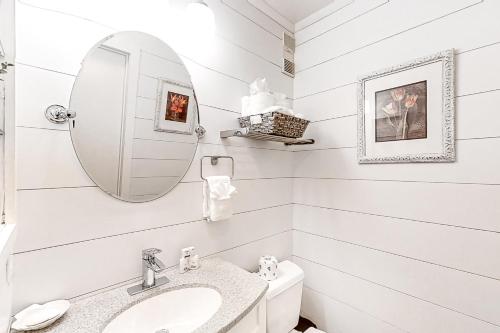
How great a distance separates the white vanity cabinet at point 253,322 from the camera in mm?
862

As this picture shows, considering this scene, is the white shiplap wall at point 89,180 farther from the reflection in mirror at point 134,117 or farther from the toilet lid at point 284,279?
the toilet lid at point 284,279

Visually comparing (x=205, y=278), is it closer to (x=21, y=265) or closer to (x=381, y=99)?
Answer: (x=21, y=265)

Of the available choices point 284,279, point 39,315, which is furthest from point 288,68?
point 39,315

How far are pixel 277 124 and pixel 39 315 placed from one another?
114 centimetres

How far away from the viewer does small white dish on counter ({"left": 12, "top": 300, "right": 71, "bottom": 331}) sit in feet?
2.33

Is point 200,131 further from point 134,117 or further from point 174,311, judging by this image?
point 174,311

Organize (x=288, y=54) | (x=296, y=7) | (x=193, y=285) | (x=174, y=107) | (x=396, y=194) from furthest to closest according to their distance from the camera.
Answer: (x=288, y=54)
(x=296, y=7)
(x=396, y=194)
(x=174, y=107)
(x=193, y=285)

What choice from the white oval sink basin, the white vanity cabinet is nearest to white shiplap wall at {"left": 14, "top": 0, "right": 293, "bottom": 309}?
the white oval sink basin

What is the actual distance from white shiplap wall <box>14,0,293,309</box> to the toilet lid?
0.20 m

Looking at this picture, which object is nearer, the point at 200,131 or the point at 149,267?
the point at 149,267

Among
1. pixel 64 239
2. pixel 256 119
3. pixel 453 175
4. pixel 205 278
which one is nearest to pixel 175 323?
pixel 205 278

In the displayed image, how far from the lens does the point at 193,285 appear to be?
A: 104 centimetres

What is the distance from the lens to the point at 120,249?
1.00 m

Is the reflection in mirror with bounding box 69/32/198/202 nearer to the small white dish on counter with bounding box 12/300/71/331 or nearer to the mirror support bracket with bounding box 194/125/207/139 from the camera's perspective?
the mirror support bracket with bounding box 194/125/207/139
